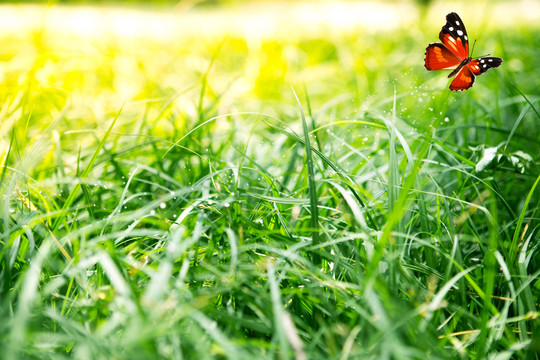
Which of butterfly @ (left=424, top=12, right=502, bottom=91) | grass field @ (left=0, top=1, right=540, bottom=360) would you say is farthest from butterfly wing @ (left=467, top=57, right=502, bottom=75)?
grass field @ (left=0, top=1, right=540, bottom=360)

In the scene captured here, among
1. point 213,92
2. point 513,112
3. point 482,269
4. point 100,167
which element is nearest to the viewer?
point 482,269

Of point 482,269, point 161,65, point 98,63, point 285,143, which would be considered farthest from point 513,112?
point 98,63

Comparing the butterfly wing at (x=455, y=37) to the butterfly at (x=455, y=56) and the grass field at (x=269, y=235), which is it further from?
the grass field at (x=269, y=235)

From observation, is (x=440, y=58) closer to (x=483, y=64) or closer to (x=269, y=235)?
(x=483, y=64)

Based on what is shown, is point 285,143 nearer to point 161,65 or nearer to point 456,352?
point 456,352

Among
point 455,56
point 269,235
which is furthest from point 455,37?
point 269,235

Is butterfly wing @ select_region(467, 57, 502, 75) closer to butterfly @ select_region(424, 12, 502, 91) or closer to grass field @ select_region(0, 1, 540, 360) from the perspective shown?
butterfly @ select_region(424, 12, 502, 91)

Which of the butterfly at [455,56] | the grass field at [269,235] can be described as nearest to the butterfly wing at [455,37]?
the butterfly at [455,56]
